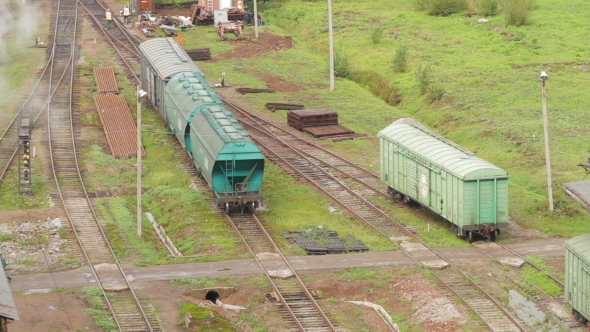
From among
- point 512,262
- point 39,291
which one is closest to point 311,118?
point 512,262

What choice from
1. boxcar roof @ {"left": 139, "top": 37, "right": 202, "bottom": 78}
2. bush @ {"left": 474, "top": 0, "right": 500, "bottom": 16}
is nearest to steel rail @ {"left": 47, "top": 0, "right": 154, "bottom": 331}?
boxcar roof @ {"left": 139, "top": 37, "right": 202, "bottom": 78}

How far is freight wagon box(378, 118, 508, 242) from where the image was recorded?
117ft

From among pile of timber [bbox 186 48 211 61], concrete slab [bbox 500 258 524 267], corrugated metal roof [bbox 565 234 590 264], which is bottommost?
concrete slab [bbox 500 258 524 267]

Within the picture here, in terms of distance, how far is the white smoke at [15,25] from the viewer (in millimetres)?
72294

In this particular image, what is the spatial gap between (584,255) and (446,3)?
182ft

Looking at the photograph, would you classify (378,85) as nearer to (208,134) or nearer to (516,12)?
(516,12)

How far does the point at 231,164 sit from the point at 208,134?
2.43 meters

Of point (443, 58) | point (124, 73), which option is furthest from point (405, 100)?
point (124, 73)

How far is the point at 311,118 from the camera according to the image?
53.5 metres

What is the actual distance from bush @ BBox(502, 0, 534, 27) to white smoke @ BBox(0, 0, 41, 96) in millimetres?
36244

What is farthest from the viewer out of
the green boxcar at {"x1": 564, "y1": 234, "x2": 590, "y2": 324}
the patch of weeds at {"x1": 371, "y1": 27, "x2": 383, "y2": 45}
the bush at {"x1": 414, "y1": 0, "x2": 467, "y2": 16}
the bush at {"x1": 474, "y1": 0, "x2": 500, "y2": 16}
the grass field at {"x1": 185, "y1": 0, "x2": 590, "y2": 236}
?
the bush at {"x1": 414, "y1": 0, "x2": 467, "y2": 16}

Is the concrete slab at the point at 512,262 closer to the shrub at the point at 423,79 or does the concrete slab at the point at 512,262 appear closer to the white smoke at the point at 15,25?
the shrub at the point at 423,79

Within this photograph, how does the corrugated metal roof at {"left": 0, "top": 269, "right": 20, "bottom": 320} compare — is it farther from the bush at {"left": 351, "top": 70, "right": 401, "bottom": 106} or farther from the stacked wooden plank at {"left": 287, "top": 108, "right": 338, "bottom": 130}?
the bush at {"left": 351, "top": 70, "right": 401, "bottom": 106}

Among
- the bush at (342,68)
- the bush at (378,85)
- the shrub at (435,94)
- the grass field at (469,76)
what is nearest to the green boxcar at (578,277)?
the grass field at (469,76)
